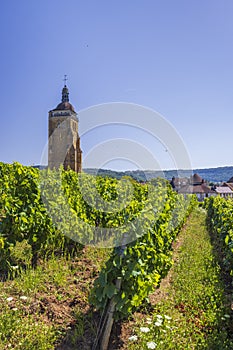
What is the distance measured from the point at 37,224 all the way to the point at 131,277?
241 cm

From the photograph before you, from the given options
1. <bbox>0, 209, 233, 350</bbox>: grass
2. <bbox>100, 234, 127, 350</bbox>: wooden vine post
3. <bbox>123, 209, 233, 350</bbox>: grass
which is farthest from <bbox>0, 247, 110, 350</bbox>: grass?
<bbox>123, 209, 233, 350</bbox>: grass

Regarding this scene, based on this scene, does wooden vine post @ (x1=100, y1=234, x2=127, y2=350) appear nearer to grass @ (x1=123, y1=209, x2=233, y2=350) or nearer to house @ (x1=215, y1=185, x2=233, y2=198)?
grass @ (x1=123, y1=209, x2=233, y2=350)

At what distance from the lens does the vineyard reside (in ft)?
10.5

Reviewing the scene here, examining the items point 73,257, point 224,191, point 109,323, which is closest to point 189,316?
point 109,323

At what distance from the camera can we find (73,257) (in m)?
5.61

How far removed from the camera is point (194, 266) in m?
6.00

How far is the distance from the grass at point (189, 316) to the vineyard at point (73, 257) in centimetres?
26

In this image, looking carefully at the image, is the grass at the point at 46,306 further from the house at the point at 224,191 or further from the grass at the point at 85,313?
the house at the point at 224,191

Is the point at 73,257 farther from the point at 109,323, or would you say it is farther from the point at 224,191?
the point at 224,191

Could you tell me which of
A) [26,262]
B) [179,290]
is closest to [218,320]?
[179,290]

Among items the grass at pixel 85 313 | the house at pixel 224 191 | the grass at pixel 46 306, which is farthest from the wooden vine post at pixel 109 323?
the house at pixel 224 191

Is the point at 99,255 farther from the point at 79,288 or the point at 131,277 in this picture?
the point at 131,277

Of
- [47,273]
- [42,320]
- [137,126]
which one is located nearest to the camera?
[42,320]

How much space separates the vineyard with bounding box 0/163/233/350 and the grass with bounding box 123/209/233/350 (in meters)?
0.26
